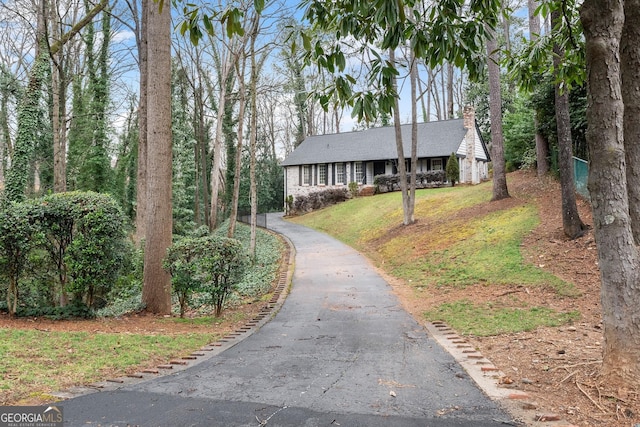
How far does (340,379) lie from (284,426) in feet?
4.11

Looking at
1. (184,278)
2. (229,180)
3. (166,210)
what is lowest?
(184,278)

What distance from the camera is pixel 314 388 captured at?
13.1 ft

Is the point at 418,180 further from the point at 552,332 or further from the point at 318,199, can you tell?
the point at 552,332

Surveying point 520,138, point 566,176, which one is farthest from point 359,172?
point 566,176

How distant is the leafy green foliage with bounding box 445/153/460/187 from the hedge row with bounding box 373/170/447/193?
31.6 inches

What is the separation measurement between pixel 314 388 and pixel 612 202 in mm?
3264

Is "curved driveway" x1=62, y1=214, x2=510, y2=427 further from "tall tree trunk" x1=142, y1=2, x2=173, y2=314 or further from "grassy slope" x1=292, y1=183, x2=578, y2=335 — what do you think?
"tall tree trunk" x1=142, y1=2, x2=173, y2=314

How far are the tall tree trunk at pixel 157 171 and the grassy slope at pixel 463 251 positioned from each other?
540 centimetres

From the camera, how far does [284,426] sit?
10.3 ft

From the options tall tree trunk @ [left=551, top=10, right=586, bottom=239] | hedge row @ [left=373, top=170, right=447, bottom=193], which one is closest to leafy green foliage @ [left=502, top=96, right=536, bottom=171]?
hedge row @ [left=373, top=170, right=447, bottom=193]

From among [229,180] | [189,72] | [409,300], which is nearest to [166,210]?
[409,300]

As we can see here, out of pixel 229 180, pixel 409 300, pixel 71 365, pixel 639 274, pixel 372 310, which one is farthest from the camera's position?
pixel 229 180

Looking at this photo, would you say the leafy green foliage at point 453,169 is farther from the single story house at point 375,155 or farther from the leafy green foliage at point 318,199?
the leafy green foliage at point 318,199

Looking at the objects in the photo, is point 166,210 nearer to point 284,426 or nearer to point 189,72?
point 284,426
